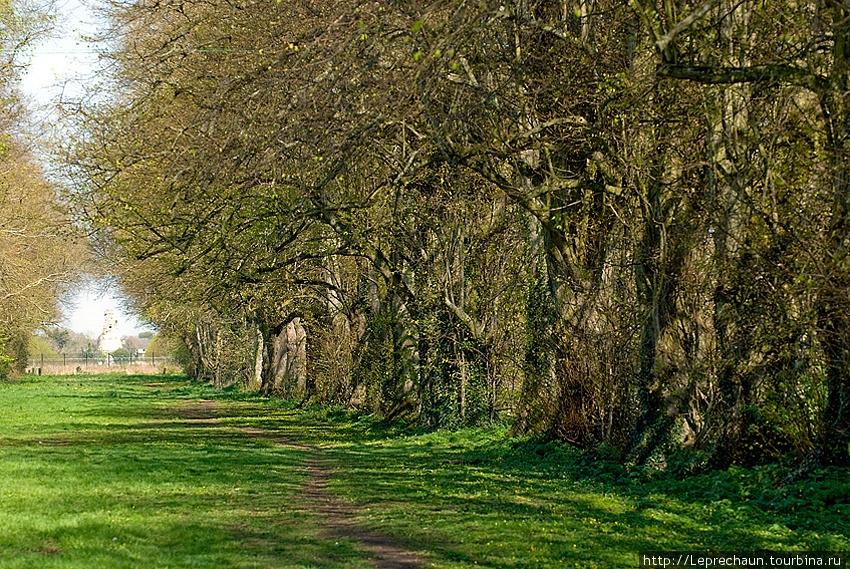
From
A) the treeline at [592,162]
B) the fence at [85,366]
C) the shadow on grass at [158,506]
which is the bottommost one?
the shadow on grass at [158,506]

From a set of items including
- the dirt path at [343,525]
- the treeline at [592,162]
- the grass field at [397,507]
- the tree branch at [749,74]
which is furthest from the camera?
the treeline at [592,162]

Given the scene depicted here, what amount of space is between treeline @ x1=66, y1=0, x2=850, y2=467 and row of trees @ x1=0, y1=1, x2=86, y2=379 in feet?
18.7

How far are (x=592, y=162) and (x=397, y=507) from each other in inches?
Result: 248

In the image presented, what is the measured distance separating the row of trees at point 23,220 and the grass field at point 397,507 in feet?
21.3

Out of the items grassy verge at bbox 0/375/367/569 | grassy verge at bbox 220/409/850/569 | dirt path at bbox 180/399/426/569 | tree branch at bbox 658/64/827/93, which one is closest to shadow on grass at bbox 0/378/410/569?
grassy verge at bbox 0/375/367/569

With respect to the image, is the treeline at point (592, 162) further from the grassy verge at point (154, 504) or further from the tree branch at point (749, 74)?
the grassy verge at point (154, 504)

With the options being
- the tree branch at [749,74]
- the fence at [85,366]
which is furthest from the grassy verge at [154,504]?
the fence at [85,366]

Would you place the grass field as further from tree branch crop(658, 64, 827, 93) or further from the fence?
the fence

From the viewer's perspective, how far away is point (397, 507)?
38.5ft

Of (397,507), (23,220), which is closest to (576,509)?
(397,507)

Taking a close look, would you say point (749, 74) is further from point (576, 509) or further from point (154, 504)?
point (154, 504)

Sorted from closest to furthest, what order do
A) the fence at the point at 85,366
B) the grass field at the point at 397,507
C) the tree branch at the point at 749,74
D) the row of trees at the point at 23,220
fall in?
the grass field at the point at 397,507, the tree branch at the point at 749,74, the row of trees at the point at 23,220, the fence at the point at 85,366

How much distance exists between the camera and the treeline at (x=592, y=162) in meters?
10.4

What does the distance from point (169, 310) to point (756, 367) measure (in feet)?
114
